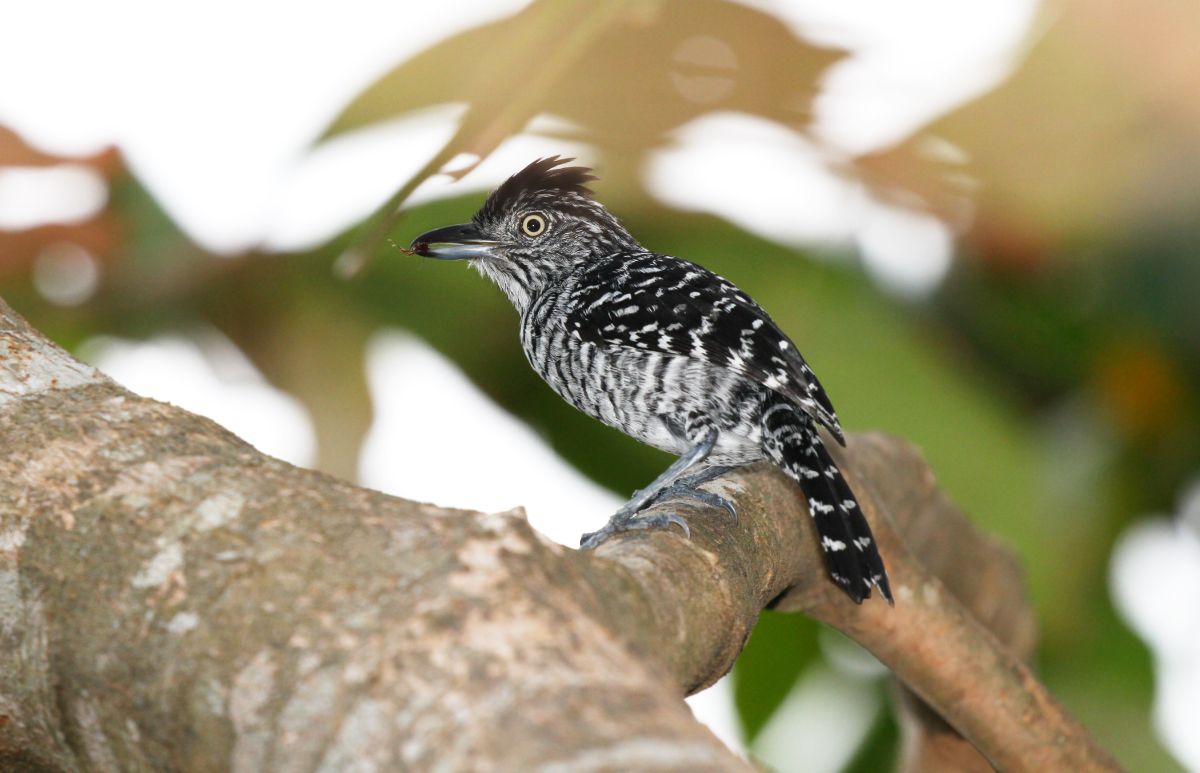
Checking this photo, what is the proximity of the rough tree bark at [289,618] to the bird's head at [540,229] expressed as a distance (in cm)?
214

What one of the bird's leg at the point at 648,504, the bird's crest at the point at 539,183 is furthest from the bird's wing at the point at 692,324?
the bird's crest at the point at 539,183

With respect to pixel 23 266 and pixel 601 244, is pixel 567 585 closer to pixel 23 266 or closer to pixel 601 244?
pixel 23 266

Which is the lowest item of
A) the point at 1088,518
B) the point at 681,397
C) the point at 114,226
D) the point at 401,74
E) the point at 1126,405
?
the point at 114,226

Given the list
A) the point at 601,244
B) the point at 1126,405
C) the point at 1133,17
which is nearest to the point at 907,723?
the point at 1126,405

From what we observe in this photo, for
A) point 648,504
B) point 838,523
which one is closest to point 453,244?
point 648,504

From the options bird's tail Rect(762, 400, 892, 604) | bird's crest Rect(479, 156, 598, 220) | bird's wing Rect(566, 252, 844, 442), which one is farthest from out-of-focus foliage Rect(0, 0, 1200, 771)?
bird's tail Rect(762, 400, 892, 604)

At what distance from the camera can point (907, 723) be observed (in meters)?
3.79

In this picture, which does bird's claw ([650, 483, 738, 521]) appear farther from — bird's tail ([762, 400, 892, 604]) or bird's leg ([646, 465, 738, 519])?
bird's tail ([762, 400, 892, 604])

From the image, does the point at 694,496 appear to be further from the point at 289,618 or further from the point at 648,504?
the point at 289,618

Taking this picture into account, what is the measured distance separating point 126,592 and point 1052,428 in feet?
10.1

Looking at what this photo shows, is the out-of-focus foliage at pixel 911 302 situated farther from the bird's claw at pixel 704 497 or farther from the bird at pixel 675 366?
the bird's claw at pixel 704 497

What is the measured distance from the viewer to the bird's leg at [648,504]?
207 centimetres

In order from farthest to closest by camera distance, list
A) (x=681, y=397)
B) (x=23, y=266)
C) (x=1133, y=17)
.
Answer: (x=681, y=397)
(x=23, y=266)
(x=1133, y=17)

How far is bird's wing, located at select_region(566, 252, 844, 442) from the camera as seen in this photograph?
291cm
